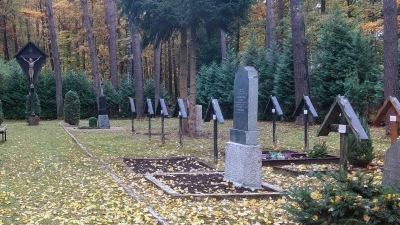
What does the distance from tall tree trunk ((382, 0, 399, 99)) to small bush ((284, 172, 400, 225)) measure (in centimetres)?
1121

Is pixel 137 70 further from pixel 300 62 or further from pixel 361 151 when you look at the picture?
pixel 361 151

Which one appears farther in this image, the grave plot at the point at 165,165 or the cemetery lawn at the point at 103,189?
the grave plot at the point at 165,165

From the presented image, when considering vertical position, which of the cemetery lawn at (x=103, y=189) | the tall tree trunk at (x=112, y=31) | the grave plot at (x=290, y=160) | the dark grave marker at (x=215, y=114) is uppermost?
the tall tree trunk at (x=112, y=31)

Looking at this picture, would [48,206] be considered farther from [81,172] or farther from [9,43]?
[9,43]

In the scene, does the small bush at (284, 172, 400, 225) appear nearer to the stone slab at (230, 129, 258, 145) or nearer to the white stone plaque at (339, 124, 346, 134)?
the white stone plaque at (339, 124, 346, 134)

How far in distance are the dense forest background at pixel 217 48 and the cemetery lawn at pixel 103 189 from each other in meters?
3.91

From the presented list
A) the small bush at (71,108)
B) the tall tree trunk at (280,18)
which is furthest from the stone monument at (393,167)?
the tall tree trunk at (280,18)

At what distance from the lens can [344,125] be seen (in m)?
6.29

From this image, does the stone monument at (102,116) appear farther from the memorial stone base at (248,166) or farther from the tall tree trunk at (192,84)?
the memorial stone base at (248,166)

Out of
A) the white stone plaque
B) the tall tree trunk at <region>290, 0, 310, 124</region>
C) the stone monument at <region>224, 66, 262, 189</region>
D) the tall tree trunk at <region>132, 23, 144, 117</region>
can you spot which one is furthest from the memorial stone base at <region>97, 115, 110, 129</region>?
the white stone plaque

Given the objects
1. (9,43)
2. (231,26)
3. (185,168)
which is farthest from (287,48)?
(9,43)

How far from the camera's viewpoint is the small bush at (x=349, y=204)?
4.17 meters

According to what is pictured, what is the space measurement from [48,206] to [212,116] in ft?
16.2

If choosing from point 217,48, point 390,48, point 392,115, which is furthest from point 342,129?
point 217,48
